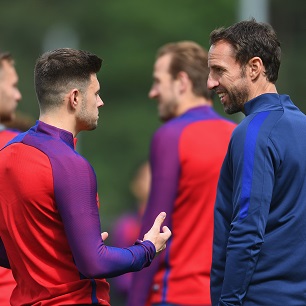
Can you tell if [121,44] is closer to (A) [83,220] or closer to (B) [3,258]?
(B) [3,258]

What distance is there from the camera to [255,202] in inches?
192

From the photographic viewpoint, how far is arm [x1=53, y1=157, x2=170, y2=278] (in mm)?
4816

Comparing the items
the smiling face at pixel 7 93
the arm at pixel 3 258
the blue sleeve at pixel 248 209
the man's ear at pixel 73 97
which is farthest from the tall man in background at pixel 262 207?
the smiling face at pixel 7 93

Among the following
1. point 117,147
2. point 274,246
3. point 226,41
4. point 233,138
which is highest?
point 226,41

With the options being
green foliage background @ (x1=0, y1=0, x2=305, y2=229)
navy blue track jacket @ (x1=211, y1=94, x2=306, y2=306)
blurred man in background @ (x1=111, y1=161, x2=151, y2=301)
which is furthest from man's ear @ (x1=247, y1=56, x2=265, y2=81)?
green foliage background @ (x1=0, y1=0, x2=305, y2=229)

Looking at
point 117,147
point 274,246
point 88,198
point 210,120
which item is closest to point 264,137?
point 274,246

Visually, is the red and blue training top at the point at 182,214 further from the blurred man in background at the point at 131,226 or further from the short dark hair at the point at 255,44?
the blurred man in background at the point at 131,226

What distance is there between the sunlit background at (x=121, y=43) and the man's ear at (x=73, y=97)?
23.2m

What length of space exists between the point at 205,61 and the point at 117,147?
25.1 m

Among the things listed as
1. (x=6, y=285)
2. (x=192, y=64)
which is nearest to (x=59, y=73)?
(x=6, y=285)

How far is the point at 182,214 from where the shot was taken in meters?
6.66

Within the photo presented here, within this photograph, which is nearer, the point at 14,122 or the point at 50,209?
the point at 50,209

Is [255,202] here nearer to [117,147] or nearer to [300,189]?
[300,189]

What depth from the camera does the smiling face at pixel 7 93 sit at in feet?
22.5
